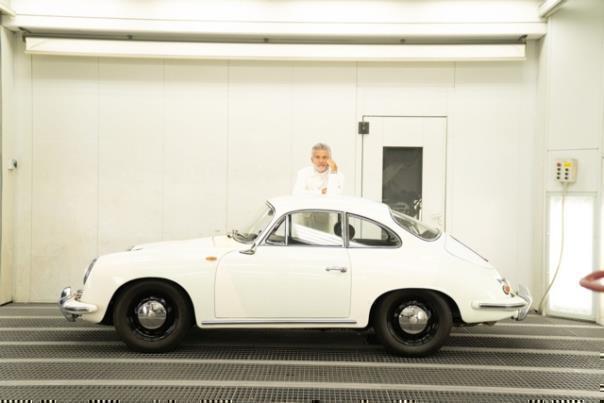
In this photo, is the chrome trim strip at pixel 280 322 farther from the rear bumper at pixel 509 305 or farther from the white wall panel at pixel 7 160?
the white wall panel at pixel 7 160

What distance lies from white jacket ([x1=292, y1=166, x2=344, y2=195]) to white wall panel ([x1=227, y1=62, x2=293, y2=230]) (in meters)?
1.11

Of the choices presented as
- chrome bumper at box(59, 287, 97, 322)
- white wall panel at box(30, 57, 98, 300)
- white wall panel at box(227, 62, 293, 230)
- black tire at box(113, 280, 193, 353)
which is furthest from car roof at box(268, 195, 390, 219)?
white wall panel at box(30, 57, 98, 300)

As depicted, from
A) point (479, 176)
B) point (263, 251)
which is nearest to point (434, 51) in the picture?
point (479, 176)

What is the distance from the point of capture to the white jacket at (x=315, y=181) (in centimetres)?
609

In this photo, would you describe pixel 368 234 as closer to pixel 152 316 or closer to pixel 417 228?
pixel 417 228

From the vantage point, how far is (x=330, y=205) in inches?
196

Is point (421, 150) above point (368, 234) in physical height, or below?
above

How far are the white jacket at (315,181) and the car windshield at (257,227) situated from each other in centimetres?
105

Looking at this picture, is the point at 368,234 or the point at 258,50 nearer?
the point at 368,234

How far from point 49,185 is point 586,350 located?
701cm

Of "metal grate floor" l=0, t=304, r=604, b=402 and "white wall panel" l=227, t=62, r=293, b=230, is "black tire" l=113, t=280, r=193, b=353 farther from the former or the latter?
"white wall panel" l=227, t=62, r=293, b=230

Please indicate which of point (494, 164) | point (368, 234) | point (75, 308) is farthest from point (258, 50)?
point (75, 308)

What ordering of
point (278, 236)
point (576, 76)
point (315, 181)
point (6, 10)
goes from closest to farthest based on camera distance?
point (278, 236) < point (315, 181) < point (576, 76) < point (6, 10)

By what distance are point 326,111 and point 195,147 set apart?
1.94 meters
